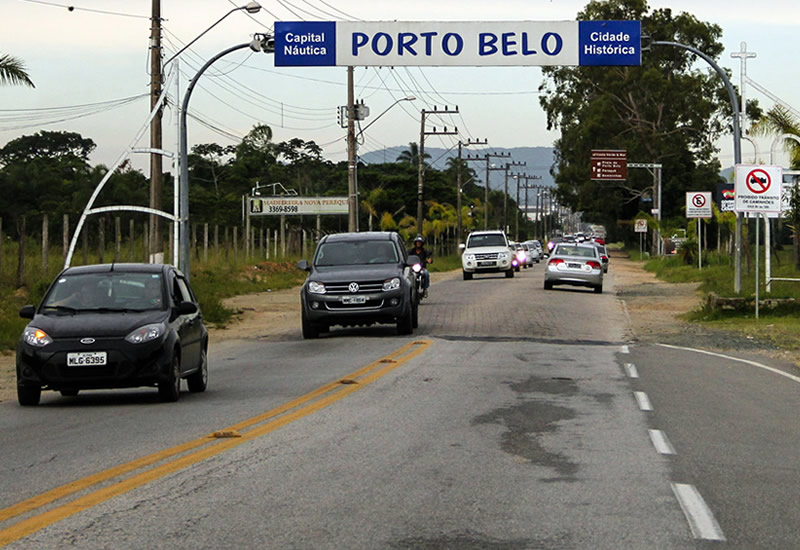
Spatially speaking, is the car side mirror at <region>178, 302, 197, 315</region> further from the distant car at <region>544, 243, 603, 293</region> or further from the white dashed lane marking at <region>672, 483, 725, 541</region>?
the distant car at <region>544, 243, 603, 293</region>

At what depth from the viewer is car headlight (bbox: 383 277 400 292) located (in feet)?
77.8

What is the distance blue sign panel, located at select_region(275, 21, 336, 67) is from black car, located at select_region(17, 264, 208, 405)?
1775 cm

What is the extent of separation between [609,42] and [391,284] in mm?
11289

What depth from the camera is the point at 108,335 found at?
13516 millimetres

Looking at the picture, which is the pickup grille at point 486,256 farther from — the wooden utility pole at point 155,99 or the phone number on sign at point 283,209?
the wooden utility pole at point 155,99

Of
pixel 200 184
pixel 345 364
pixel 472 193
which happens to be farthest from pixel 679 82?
pixel 472 193

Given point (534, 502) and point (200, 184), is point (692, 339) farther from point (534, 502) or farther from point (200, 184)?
point (200, 184)

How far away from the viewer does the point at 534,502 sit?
810 centimetres

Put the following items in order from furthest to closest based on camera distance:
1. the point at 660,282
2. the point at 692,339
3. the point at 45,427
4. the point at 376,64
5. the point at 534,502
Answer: the point at 660,282 < the point at 376,64 < the point at 692,339 < the point at 45,427 < the point at 534,502

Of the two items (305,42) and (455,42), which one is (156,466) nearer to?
(305,42)

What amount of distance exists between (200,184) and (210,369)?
308ft

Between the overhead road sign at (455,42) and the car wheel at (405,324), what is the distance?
9.66 metres

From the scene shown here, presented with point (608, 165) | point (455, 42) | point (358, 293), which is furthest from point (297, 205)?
point (358, 293)

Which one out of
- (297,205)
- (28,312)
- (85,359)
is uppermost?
(297,205)
